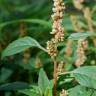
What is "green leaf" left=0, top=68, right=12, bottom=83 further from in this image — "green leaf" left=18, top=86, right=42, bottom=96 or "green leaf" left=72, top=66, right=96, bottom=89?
"green leaf" left=72, top=66, right=96, bottom=89

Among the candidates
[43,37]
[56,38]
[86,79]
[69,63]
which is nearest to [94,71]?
[86,79]

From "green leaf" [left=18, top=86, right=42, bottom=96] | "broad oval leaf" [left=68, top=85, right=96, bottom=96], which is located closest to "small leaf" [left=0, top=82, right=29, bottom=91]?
"green leaf" [left=18, top=86, right=42, bottom=96]

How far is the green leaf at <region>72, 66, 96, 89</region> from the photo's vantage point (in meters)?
1.31

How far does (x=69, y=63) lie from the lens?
6.37 ft

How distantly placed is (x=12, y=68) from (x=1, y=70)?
0.15 m

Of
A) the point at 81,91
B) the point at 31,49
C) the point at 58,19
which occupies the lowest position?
the point at 81,91

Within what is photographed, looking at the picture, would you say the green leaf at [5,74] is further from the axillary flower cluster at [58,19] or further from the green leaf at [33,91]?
the axillary flower cluster at [58,19]

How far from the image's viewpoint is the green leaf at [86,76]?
1.31m

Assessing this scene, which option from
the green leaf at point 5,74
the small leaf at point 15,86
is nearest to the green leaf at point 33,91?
the small leaf at point 15,86

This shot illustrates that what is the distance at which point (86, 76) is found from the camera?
4.39 ft

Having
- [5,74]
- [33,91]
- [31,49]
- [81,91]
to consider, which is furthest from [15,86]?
[31,49]

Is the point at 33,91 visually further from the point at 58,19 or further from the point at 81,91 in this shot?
the point at 58,19

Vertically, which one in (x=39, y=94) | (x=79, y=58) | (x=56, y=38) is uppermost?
(x=56, y=38)

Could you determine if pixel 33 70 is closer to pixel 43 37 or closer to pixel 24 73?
pixel 24 73
